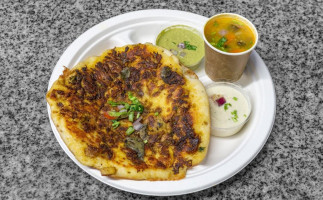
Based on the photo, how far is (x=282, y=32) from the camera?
4.04 m

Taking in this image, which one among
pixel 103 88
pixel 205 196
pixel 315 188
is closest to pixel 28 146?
pixel 103 88

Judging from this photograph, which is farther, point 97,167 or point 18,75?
point 18,75

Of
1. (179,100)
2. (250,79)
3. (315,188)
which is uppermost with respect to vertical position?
(179,100)

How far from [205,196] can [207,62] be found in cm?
122

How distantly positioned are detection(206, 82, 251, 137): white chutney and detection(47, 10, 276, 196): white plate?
92 mm

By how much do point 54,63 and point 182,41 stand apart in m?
1.43

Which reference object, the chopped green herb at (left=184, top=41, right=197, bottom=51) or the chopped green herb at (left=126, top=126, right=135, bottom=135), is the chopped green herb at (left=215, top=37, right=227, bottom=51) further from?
the chopped green herb at (left=126, top=126, right=135, bottom=135)

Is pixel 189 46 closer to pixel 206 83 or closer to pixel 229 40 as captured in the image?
pixel 206 83

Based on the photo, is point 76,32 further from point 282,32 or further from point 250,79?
point 282,32

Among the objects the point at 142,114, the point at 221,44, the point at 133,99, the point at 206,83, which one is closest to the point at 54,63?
the point at 133,99

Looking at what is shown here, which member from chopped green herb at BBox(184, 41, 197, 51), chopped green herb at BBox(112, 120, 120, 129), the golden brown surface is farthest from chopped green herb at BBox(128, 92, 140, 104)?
chopped green herb at BBox(184, 41, 197, 51)

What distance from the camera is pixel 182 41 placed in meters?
3.63

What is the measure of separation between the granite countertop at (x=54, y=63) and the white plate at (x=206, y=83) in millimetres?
360

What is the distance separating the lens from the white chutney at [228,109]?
307 cm
